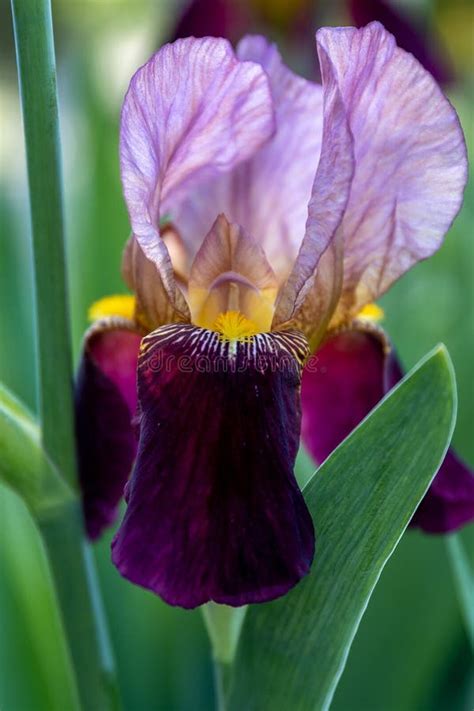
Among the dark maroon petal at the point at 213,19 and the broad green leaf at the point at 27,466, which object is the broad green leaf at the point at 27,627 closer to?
the broad green leaf at the point at 27,466

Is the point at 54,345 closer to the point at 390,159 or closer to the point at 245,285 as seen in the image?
the point at 245,285

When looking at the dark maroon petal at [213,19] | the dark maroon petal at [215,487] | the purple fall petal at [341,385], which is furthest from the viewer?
the dark maroon petal at [213,19]

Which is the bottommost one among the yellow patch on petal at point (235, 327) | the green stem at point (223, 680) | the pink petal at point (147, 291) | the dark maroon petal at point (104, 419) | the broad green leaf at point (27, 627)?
the broad green leaf at point (27, 627)

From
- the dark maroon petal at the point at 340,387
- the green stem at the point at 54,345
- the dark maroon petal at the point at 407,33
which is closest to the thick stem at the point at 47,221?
the green stem at the point at 54,345

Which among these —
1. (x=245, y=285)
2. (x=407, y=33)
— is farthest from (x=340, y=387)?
(x=407, y=33)

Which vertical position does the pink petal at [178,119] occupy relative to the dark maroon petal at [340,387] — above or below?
above

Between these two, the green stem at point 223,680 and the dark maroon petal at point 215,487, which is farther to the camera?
the green stem at point 223,680
